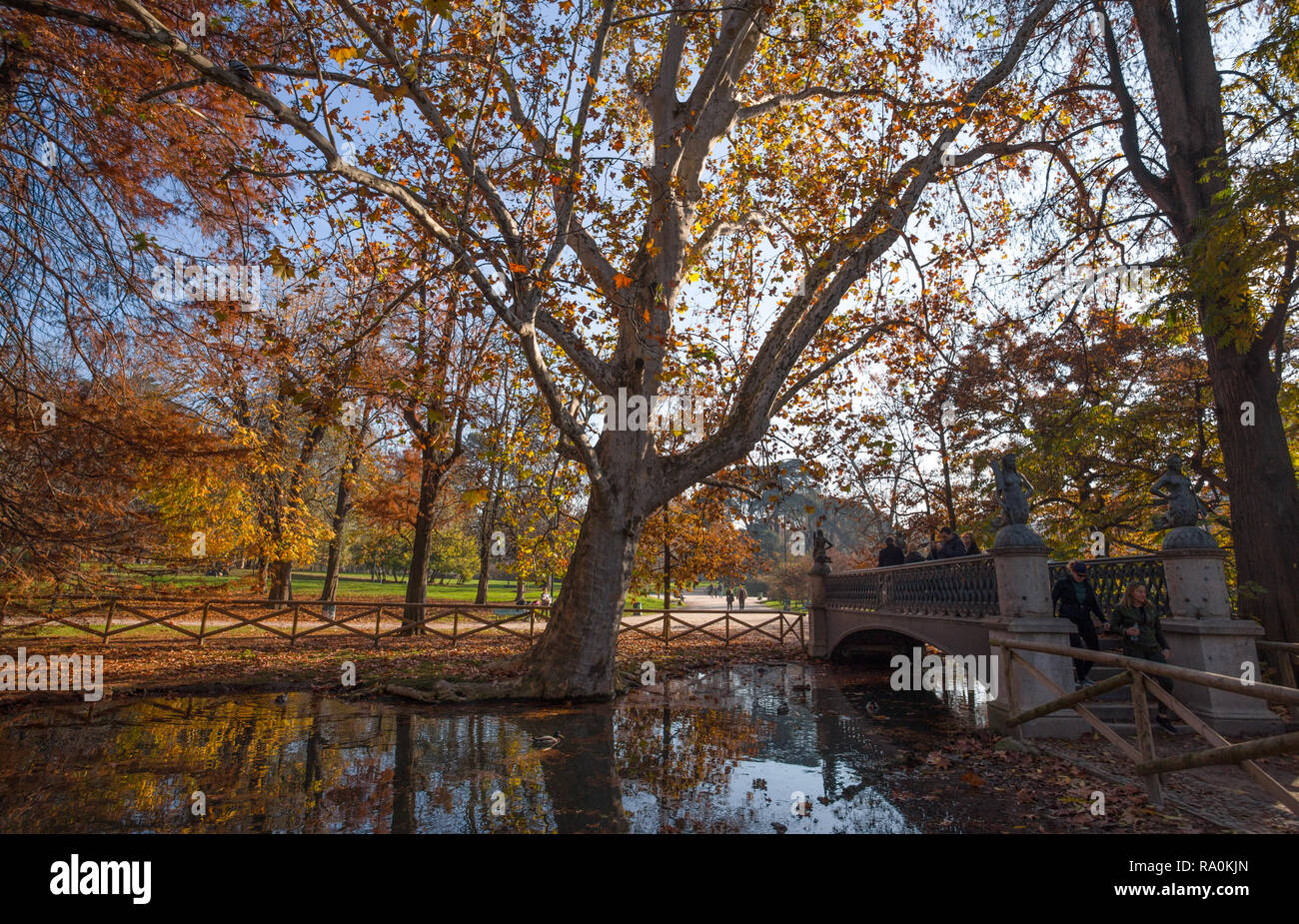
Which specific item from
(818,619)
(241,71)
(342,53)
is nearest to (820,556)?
(818,619)

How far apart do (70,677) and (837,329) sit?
1731 centimetres

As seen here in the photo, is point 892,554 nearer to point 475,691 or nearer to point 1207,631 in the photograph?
point 1207,631

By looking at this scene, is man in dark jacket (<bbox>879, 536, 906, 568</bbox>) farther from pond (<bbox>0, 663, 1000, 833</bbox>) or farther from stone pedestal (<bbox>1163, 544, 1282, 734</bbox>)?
stone pedestal (<bbox>1163, 544, 1282, 734</bbox>)

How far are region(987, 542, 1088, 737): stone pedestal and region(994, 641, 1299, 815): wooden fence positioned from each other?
164mm

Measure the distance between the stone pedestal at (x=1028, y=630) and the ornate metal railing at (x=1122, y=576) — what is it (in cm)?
194

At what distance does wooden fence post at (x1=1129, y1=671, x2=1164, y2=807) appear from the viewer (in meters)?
5.59

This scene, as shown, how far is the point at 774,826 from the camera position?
5.23 metres

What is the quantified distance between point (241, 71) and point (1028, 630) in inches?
455

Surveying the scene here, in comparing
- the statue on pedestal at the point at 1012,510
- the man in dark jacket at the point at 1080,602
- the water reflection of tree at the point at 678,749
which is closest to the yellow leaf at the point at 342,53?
the water reflection of tree at the point at 678,749

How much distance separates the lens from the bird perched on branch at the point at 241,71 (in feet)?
20.9

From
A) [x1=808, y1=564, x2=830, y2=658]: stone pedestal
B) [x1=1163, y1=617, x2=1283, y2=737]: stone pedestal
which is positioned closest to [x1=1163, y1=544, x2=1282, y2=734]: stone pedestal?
[x1=1163, y1=617, x2=1283, y2=737]: stone pedestal

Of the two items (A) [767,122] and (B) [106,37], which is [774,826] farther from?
(A) [767,122]

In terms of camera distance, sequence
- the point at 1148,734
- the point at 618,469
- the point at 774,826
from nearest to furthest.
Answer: the point at 774,826 → the point at 1148,734 → the point at 618,469

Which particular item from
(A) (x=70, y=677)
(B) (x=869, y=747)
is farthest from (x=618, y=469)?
(A) (x=70, y=677)
